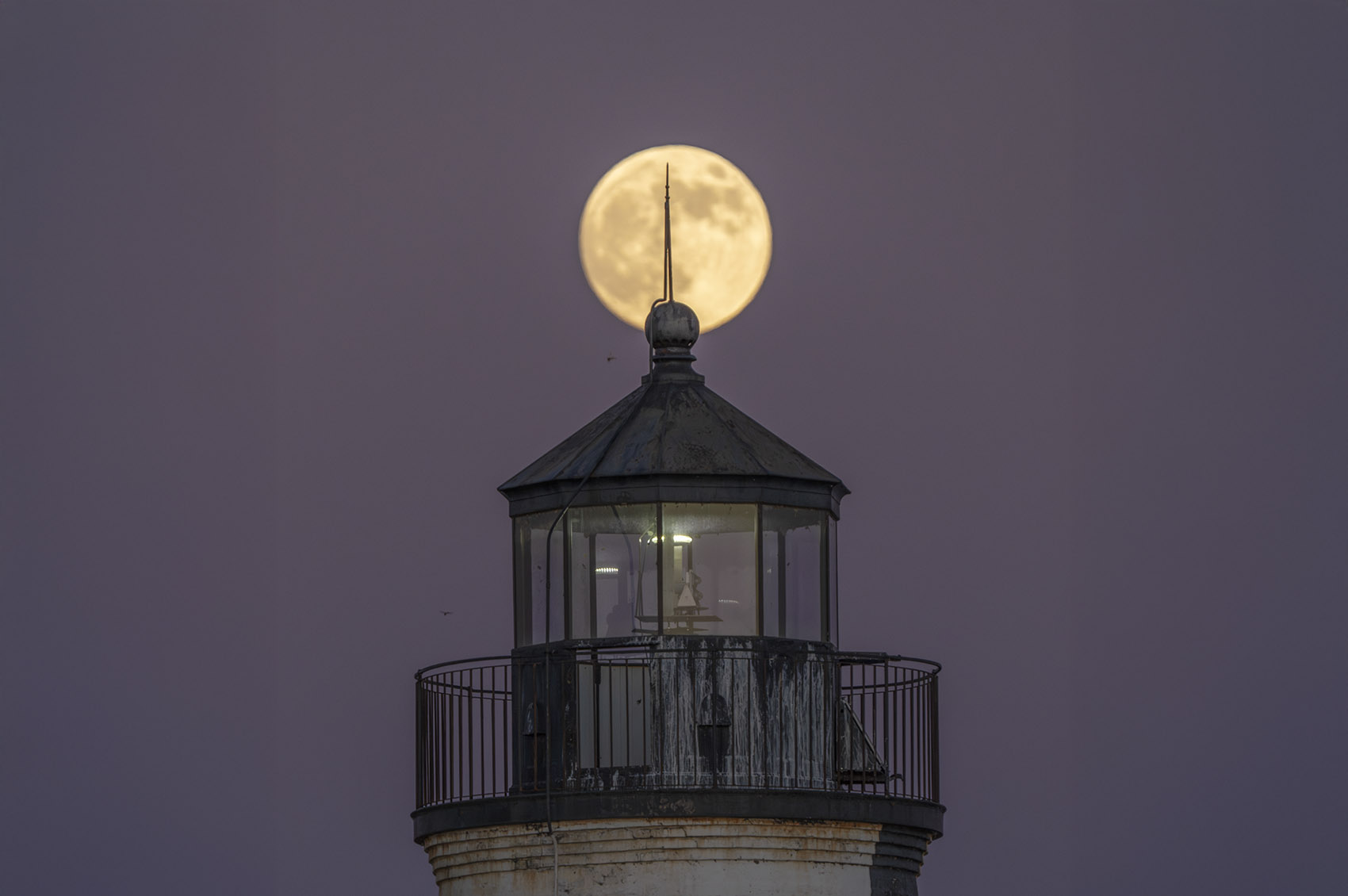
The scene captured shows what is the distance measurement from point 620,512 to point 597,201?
157 inches

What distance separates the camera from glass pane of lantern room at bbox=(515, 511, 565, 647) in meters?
36.4

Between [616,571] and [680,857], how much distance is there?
258cm

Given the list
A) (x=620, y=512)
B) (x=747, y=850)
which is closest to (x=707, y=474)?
(x=620, y=512)

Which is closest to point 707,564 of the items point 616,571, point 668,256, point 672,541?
point 672,541

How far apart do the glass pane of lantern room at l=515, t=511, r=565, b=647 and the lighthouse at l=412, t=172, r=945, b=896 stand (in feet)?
0.07

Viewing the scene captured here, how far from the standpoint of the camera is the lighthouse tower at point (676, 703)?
35.6m

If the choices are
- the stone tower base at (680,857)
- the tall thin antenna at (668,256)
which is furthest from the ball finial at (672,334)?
the stone tower base at (680,857)

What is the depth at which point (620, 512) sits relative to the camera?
36.3 m

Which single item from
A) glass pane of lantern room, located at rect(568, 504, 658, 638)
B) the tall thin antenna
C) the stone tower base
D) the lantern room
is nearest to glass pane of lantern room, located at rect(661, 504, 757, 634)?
the lantern room

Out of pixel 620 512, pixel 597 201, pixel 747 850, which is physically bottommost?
pixel 747 850

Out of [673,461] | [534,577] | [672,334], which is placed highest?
[672,334]

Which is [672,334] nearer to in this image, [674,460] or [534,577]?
[674,460]

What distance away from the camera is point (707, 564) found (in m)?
36.4

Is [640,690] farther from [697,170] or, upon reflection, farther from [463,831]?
[697,170]
